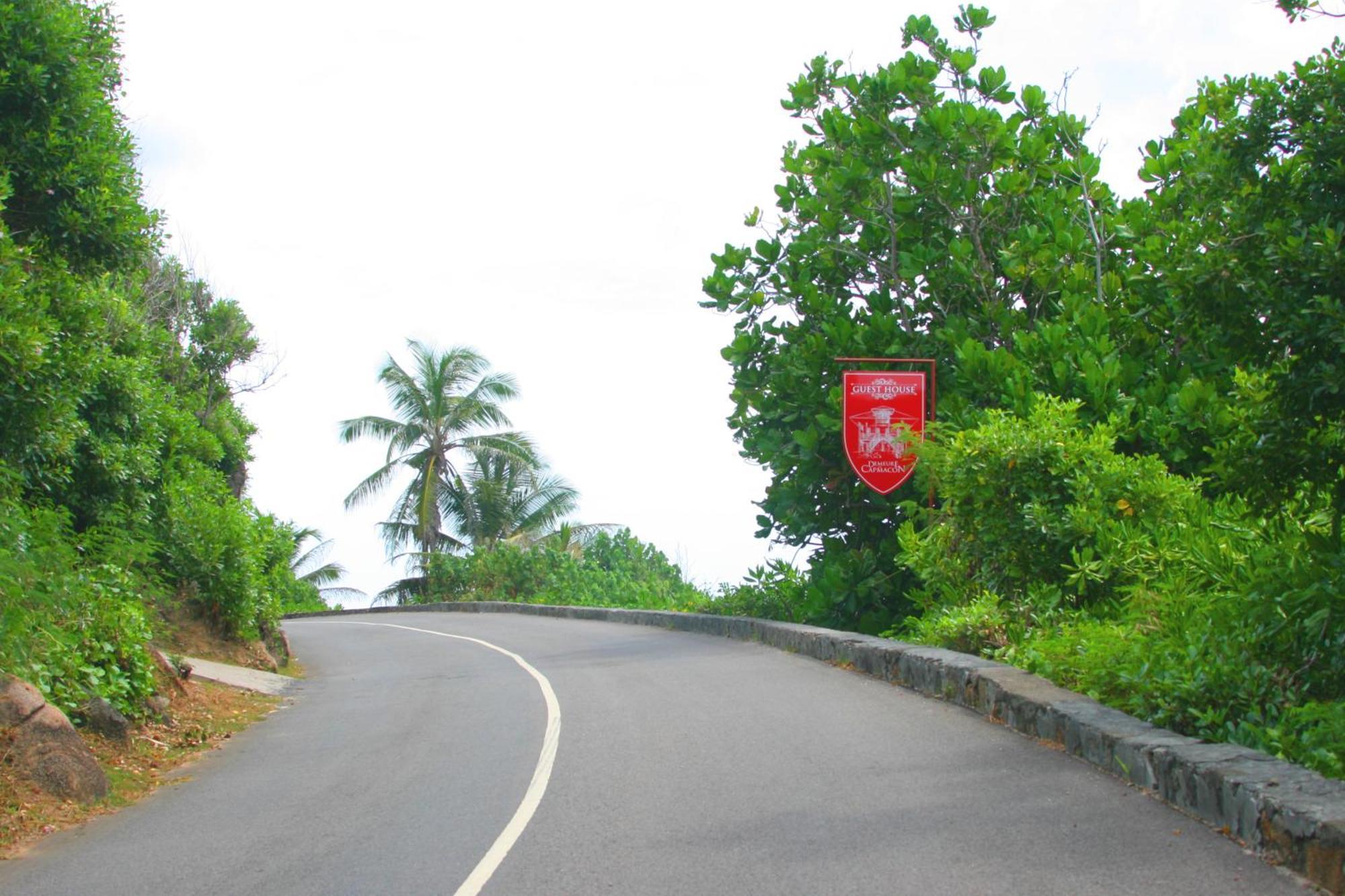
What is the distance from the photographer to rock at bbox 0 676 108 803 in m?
8.67

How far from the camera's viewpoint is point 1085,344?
16.1m

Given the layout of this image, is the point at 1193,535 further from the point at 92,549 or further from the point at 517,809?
the point at 92,549

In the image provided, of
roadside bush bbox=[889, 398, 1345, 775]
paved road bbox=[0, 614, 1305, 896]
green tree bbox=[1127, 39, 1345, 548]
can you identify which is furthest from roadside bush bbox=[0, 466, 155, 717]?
green tree bbox=[1127, 39, 1345, 548]

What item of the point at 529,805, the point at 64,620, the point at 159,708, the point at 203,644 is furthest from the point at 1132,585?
the point at 203,644

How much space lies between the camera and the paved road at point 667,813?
6004mm

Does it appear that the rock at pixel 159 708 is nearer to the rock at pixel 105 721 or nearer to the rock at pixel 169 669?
the rock at pixel 169 669

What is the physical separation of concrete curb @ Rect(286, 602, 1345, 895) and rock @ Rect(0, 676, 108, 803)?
6.74 m

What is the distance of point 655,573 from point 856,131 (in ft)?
69.3

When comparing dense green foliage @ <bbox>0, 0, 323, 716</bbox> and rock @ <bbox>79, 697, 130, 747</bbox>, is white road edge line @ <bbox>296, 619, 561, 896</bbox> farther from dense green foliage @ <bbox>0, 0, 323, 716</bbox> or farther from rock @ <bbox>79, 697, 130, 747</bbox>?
dense green foliage @ <bbox>0, 0, 323, 716</bbox>

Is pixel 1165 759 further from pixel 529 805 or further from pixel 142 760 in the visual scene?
pixel 142 760

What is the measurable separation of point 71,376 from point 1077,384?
1136 centimetres

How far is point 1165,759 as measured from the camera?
7.04 metres

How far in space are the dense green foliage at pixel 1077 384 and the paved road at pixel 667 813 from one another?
1270 millimetres

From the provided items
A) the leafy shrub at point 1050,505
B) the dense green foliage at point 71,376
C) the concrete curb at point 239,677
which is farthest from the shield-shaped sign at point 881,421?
the dense green foliage at point 71,376
